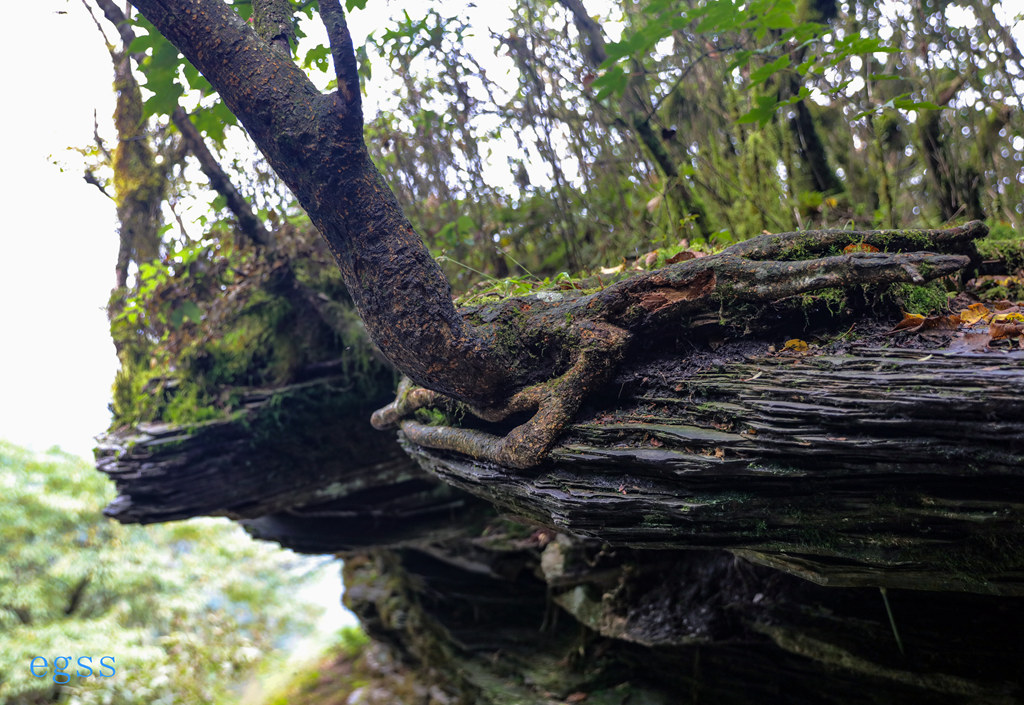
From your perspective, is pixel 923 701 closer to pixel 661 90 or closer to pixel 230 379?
pixel 661 90

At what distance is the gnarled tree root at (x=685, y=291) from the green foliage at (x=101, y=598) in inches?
397

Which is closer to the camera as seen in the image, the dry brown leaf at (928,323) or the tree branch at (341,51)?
the dry brown leaf at (928,323)

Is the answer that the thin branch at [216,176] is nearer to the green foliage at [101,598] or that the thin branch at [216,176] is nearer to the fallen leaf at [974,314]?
the fallen leaf at [974,314]

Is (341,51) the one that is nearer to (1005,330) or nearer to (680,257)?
(680,257)

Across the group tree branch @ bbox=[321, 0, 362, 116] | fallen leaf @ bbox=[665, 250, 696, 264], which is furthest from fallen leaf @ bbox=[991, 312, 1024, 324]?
tree branch @ bbox=[321, 0, 362, 116]

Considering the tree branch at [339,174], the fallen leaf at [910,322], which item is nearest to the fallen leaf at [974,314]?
the fallen leaf at [910,322]

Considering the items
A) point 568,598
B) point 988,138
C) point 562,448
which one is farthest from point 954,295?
point 568,598

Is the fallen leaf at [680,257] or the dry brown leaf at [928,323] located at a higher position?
the fallen leaf at [680,257]

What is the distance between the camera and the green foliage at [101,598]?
30.1 feet

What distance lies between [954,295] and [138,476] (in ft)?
20.0

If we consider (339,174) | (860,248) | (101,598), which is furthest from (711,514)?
(101,598)

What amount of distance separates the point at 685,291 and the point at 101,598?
42.0ft

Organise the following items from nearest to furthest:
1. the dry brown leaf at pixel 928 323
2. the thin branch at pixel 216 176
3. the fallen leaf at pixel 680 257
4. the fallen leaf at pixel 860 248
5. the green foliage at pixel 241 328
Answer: the dry brown leaf at pixel 928 323 < the fallen leaf at pixel 860 248 < the fallen leaf at pixel 680 257 < the thin branch at pixel 216 176 < the green foliage at pixel 241 328

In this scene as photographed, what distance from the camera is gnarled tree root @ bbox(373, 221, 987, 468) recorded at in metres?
2.54
